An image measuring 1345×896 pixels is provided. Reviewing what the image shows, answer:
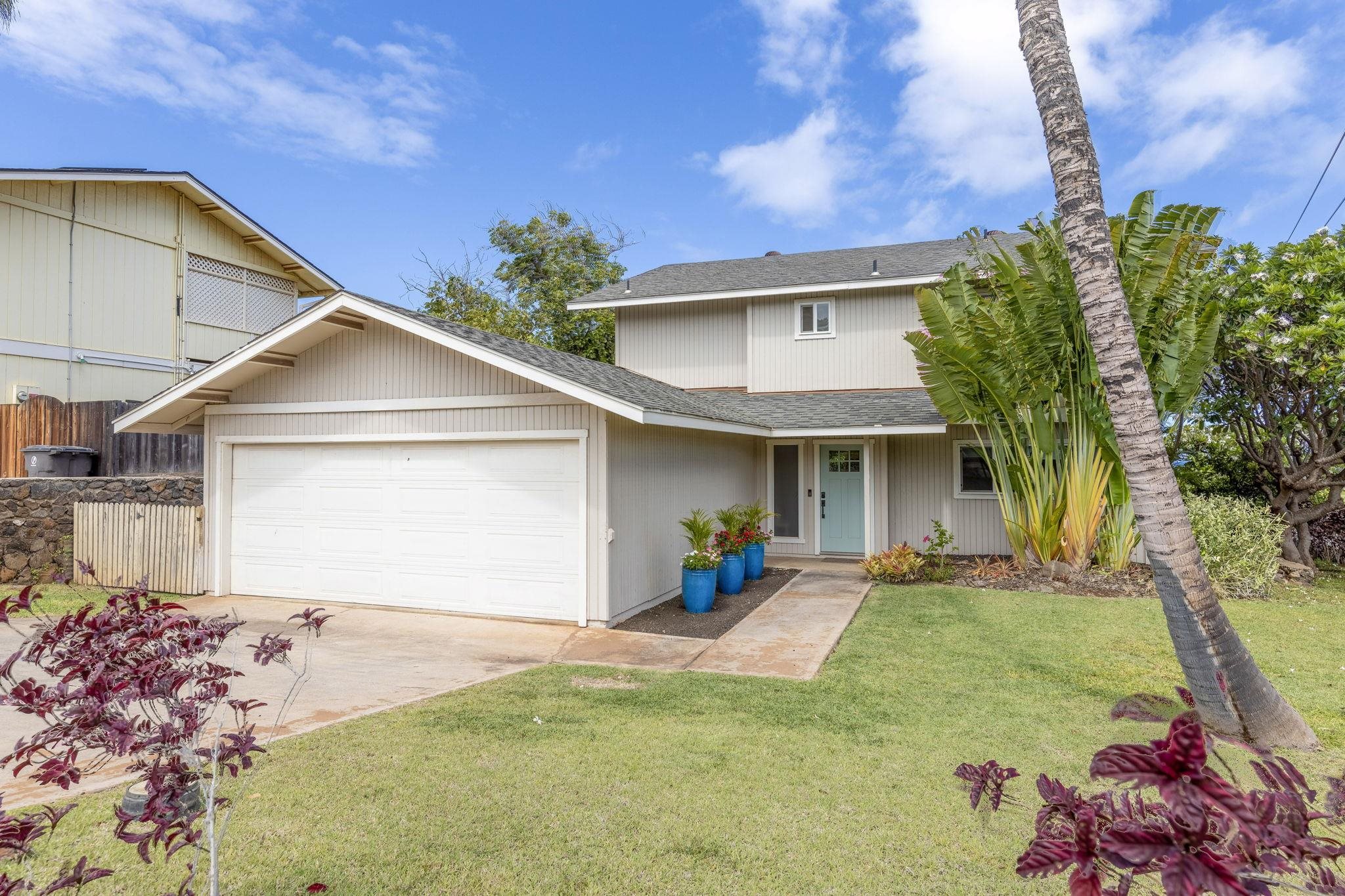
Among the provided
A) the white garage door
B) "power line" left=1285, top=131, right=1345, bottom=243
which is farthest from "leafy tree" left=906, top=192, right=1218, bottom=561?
the white garage door

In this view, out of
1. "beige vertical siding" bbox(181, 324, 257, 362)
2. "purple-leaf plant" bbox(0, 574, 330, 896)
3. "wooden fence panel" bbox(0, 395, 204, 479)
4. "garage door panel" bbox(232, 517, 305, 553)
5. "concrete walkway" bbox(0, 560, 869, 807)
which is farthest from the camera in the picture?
"beige vertical siding" bbox(181, 324, 257, 362)

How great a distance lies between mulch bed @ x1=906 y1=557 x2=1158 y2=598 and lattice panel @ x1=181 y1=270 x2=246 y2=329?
1739 centimetres

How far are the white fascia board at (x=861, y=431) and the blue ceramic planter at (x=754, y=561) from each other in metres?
1.92

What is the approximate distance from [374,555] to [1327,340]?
46.6 ft

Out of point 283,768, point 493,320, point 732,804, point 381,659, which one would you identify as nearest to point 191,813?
point 283,768

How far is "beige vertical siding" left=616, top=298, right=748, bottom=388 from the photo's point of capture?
1606 cm

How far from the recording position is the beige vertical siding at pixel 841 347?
14742 millimetres

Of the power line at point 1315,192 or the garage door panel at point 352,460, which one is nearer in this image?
the garage door panel at point 352,460

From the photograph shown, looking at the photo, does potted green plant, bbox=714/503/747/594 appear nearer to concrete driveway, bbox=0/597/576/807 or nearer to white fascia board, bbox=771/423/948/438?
white fascia board, bbox=771/423/948/438

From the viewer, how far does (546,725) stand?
17.1 ft

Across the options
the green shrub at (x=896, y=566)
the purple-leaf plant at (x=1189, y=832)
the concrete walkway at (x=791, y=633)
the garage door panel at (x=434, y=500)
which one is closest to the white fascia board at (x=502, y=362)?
the garage door panel at (x=434, y=500)

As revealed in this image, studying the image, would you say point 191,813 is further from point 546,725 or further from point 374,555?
point 374,555

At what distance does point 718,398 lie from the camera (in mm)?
14062

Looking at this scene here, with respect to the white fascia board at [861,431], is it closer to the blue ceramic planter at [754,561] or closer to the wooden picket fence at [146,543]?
the blue ceramic planter at [754,561]
